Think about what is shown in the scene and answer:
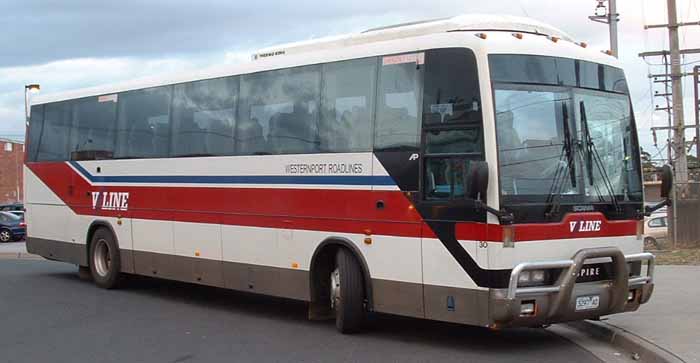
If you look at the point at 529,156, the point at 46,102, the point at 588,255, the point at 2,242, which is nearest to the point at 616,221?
the point at 588,255

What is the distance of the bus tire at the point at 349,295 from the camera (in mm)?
10148

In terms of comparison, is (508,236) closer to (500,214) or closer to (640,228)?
(500,214)

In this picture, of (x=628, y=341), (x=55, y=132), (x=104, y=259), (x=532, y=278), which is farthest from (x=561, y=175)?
(x=55, y=132)

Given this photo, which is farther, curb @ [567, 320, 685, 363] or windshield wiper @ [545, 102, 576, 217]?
windshield wiper @ [545, 102, 576, 217]

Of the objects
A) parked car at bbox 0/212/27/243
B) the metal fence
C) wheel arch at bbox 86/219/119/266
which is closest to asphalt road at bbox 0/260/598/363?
wheel arch at bbox 86/219/119/266

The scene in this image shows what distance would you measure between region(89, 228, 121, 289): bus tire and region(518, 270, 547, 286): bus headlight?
8567 millimetres

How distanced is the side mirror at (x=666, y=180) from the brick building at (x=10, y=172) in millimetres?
75441

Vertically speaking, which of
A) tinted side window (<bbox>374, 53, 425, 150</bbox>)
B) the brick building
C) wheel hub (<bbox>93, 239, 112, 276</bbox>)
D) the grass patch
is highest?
the brick building

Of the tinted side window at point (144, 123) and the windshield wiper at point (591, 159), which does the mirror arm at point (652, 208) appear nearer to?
the windshield wiper at point (591, 159)

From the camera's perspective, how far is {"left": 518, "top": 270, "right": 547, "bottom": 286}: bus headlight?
8.70 meters

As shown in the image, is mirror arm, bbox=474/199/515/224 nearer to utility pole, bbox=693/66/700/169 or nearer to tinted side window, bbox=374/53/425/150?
tinted side window, bbox=374/53/425/150

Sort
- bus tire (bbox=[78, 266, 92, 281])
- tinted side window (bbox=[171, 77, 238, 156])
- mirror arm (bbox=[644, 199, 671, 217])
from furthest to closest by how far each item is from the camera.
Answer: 1. bus tire (bbox=[78, 266, 92, 281])
2. tinted side window (bbox=[171, 77, 238, 156])
3. mirror arm (bbox=[644, 199, 671, 217])

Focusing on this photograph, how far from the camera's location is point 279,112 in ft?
37.4

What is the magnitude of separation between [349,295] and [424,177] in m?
1.81
